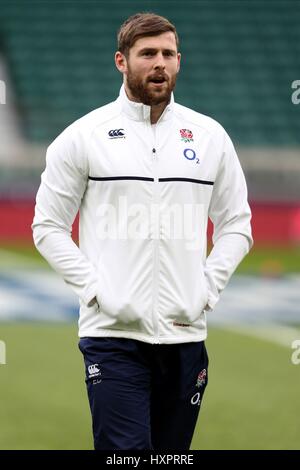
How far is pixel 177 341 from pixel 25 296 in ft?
31.2

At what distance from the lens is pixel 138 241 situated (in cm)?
421

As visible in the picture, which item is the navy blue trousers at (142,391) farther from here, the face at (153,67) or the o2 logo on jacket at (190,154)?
the face at (153,67)

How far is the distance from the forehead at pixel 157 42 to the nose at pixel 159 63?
3cm

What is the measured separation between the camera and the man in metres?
4.21

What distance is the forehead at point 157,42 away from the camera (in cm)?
421

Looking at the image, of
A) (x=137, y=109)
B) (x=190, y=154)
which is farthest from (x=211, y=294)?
(x=137, y=109)

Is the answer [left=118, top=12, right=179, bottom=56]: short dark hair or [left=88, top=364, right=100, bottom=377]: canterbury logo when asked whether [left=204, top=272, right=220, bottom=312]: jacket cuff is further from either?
[left=118, top=12, right=179, bottom=56]: short dark hair

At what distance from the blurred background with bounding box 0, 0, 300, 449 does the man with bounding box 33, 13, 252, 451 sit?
2.35 m
